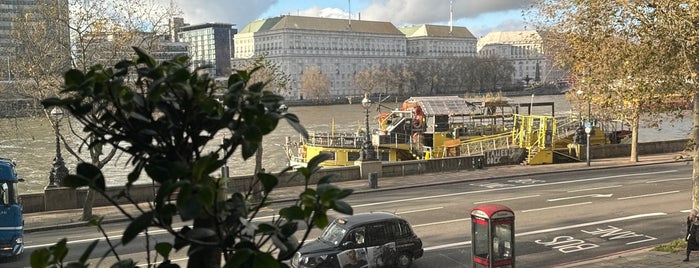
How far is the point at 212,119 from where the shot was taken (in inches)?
124

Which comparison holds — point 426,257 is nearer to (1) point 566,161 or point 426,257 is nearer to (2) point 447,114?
(2) point 447,114

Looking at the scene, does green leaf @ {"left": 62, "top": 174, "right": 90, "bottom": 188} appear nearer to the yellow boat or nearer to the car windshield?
the car windshield

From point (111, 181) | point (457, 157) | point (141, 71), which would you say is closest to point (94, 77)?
point (141, 71)

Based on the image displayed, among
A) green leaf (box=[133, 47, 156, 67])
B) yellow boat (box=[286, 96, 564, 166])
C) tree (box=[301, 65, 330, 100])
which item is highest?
tree (box=[301, 65, 330, 100])

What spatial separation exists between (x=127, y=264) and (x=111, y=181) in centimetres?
3709

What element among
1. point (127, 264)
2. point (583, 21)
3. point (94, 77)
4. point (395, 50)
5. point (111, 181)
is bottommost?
point (111, 181)

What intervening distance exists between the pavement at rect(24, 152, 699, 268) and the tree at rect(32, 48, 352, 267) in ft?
19.3

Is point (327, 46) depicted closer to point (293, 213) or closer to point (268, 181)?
point (268, 181)

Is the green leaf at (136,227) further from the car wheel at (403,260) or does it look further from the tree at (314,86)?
the tree at (314,86)

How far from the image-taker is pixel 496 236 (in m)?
13.4

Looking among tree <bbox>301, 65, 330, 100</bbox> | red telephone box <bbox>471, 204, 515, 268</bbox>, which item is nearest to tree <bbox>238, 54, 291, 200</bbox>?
red telephone box <bbox>471, 204, 515, 268</bbox>

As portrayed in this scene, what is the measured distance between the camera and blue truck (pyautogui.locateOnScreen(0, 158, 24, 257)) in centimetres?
1542

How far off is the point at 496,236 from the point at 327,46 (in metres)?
169

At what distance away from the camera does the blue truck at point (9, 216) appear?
50.6 ft
